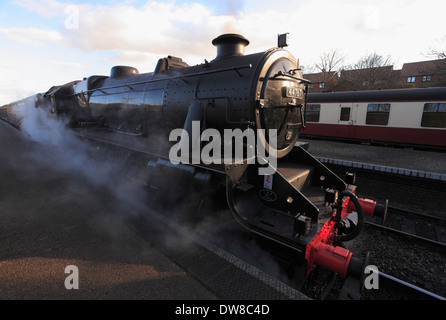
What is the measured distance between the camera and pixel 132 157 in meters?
5.25

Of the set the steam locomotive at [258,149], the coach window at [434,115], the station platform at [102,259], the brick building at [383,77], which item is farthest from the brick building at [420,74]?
the station platform at [102,259]

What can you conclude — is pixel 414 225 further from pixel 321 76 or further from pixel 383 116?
pixel 321 76

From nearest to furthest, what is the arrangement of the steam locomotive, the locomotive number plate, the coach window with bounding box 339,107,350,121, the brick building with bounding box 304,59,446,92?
the steam locomotive < the locomotive number plate < the coach window with bounding box 339,107,350,121 < the brick building with bounding box 304,59,446,92

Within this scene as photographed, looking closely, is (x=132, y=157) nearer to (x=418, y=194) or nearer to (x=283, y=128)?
(x=283, y=128)

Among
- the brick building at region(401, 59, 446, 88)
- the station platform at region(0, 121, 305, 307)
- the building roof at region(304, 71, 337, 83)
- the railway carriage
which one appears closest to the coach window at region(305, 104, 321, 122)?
the railway carriage

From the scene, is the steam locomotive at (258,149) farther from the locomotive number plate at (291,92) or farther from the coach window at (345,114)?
the coach window at (345,114)

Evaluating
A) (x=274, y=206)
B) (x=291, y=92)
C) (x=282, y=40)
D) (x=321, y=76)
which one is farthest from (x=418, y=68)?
(x=274, y=206)

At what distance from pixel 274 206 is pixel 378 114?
1124cm

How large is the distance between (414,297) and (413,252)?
4.72ft

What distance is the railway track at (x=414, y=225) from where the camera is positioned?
4699 millimetres

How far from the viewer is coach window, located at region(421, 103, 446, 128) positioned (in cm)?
1002

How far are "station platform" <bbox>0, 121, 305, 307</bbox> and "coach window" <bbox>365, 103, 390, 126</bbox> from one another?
12.0 metres

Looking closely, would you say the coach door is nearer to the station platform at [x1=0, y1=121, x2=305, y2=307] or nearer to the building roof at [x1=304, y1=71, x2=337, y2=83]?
the station platform at [x1=0, y1=121, x2=305, y2=307]
